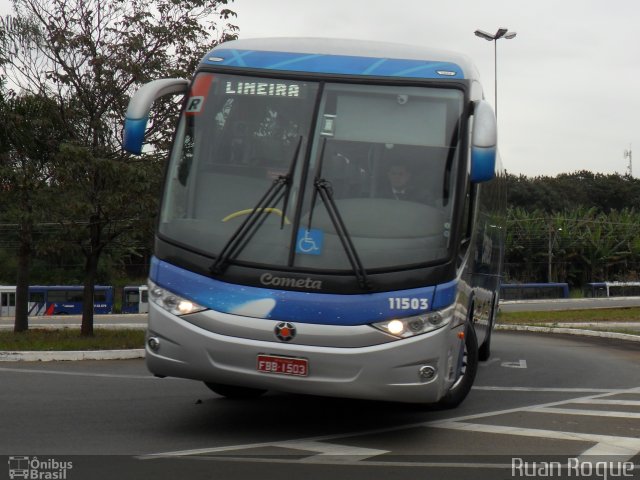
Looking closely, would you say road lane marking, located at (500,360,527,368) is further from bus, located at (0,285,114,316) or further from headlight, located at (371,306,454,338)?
bus, located at (0,285,114,316)

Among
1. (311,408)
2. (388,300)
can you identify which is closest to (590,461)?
(388,300)

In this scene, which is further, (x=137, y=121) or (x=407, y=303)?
(x=137, y=121)

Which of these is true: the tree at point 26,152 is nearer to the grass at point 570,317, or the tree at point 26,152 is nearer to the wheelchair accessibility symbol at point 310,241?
the wheelchair accessibility symbol at point 310,241

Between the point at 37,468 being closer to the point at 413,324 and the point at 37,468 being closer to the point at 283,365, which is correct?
the point at 283,365

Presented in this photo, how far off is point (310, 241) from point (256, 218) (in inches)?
17.7

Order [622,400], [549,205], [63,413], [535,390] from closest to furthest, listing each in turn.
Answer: [63,413]
[622,400]
[535,390]
[549,205]

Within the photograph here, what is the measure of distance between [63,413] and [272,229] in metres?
2.70

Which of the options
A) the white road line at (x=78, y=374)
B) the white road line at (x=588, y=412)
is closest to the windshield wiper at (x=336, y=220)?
the white road line at (x=588, y=412)

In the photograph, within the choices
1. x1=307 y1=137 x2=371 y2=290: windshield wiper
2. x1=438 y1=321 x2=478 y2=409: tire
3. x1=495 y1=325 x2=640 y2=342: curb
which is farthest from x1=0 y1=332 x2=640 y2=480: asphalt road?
x1=495 y1=325 x2=640 y2=342: curb

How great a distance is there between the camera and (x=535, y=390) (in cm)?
1088

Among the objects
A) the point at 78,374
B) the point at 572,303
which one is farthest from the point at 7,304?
the point at 78,374

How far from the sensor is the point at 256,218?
713cm

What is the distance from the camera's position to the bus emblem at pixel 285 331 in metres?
6.82

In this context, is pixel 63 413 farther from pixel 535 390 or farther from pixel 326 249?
pixel 535 390
